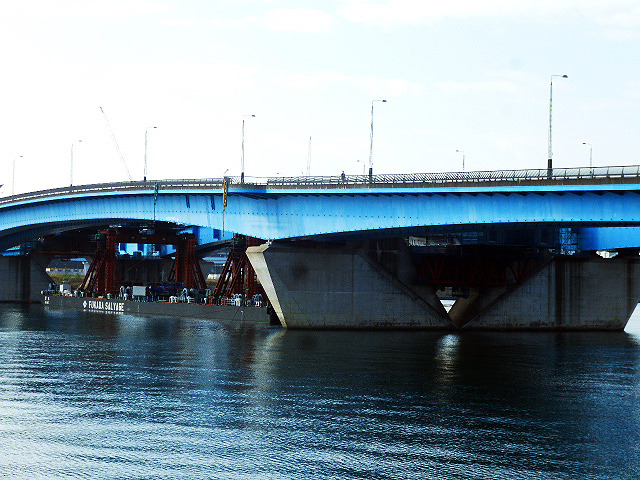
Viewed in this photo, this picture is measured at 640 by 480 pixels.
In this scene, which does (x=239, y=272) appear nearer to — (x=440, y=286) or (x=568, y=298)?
(x=440, y=286)

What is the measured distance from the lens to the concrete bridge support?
153250mm

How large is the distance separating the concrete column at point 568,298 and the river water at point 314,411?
2507 cm

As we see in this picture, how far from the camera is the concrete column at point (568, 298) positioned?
321 feet

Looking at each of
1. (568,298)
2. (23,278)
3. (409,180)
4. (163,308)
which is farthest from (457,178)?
(23,278)

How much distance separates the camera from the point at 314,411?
131ft

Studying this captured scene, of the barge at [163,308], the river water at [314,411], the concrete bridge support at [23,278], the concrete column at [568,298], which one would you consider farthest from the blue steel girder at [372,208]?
the concrete bridge support at [23,278]

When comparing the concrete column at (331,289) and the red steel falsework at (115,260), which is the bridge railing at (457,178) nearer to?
the concrete column at (331,289)

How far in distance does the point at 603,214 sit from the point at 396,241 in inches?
1165

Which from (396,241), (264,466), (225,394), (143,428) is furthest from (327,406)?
(396,241)

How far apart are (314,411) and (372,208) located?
40268 mm

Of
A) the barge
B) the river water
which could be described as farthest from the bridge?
the barge

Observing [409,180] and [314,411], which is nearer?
[314,411]

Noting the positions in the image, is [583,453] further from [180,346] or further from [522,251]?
[522,251]

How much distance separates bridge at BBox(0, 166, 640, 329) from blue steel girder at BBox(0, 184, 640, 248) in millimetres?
102
